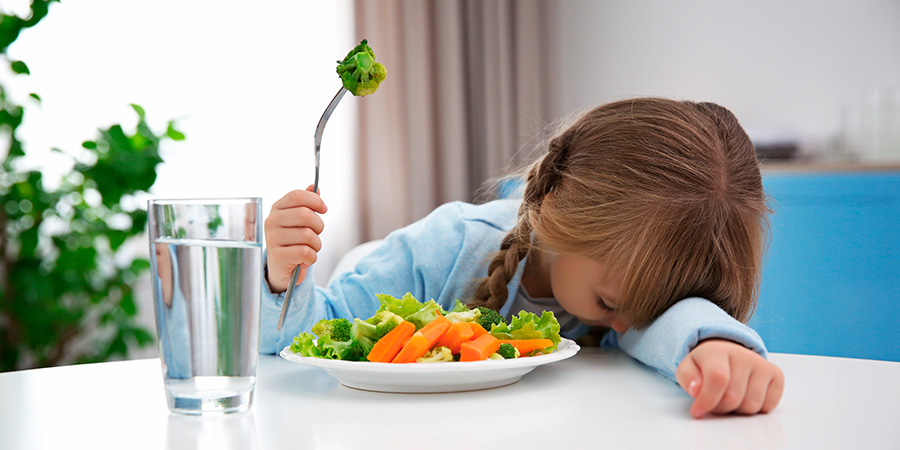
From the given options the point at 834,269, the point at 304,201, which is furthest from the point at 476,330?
the point at 834,269

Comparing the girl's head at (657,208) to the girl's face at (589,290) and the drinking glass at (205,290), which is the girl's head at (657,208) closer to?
the girl's face at (589,290)

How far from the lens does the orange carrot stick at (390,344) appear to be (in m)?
0.64

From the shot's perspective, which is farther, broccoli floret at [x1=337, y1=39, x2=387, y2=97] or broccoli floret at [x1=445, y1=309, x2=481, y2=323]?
broccoli floret at [x1=445, y1=309, x2=481, y2=323]

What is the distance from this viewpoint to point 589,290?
40.4 inches

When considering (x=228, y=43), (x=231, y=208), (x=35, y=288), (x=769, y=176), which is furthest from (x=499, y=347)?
(x=228, y=43)

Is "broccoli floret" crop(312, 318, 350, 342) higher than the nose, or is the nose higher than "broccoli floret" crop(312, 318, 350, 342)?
"broccoli floret" crop(312, 318, 350, 342)

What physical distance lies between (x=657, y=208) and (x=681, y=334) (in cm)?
30

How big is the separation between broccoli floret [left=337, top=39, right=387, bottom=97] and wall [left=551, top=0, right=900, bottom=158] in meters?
2.17

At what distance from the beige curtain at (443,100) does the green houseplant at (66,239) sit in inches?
Answer: 40.2

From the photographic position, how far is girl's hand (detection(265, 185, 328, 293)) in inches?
31.1

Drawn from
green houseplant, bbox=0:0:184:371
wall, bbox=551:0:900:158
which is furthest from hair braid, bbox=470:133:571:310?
wall, bbox=551:0:900:158

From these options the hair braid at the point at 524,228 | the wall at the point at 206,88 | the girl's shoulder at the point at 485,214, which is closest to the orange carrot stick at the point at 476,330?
the hair braid at the point at 524,228

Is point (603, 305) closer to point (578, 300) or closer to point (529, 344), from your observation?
point (578, 300)

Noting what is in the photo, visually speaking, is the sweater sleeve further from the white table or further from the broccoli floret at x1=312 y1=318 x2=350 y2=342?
the broccoli floret at x1=312 y1=318 x2=350 y2=342
